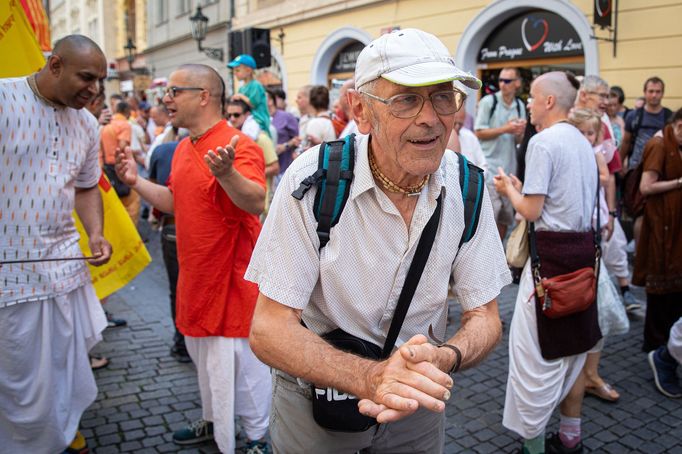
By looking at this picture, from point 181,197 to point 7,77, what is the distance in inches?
42.3

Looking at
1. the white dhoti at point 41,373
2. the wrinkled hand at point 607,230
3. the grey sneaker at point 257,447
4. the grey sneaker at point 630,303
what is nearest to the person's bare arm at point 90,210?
the white dhoti at point 41,373

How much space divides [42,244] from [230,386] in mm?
1180

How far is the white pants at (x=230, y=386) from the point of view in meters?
3.22

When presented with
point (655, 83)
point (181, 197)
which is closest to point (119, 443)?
point (181, 197)

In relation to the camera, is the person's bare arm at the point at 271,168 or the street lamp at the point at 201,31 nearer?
the person's bare arm at the point at 271,168

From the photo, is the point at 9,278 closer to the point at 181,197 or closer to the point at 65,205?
the point at 65,205

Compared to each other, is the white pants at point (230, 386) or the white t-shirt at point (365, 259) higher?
the white t-shirt at point (365, 259)

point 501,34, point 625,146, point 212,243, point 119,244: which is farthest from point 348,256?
point 501,34

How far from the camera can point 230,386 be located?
10.6 ft

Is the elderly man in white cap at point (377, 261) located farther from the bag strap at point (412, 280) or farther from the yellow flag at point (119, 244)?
the yellow flag at point (119, 244)

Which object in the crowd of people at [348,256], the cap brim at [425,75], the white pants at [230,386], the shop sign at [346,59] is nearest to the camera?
the cap brim at [425,75]

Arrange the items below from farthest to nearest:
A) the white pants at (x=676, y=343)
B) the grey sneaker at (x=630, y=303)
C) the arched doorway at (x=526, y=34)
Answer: the arched doorway at (x=526, y=34) < the grey sneaker at (x=630, y=303) < the white pants at (x=676, y=343)

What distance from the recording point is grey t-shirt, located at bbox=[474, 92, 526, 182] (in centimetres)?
641

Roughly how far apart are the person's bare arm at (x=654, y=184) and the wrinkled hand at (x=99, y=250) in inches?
147
